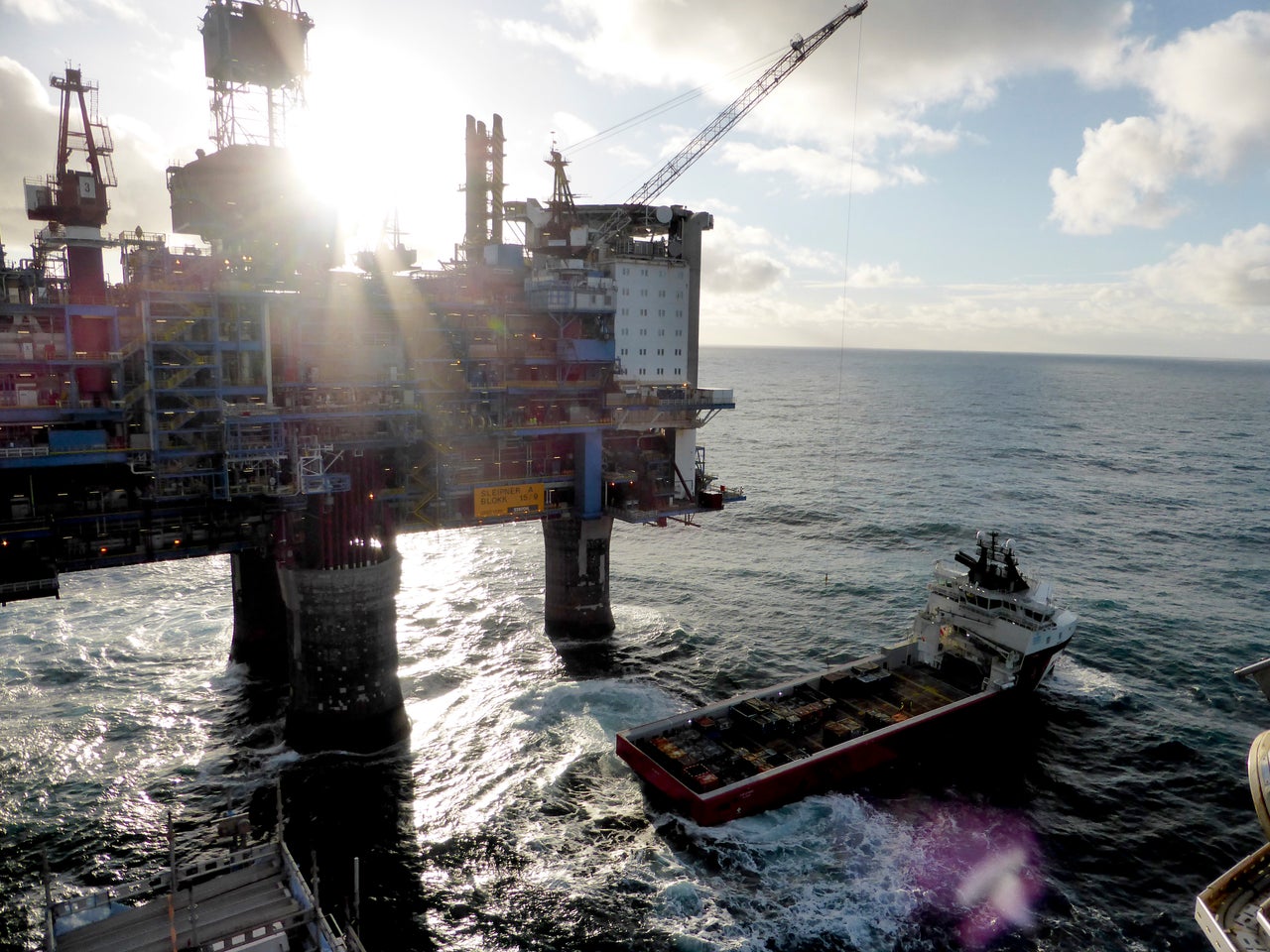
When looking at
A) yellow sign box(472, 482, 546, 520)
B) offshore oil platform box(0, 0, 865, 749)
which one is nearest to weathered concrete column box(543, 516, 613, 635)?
offshore oil platform box(0, 0, 865, 749)

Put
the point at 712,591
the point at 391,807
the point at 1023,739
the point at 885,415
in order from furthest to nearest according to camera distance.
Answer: the point at 885,415, the point at 712,591, the point at 1023,739, the point at 391,807

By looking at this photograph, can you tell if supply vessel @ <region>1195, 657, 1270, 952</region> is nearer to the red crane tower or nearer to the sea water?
the sea water

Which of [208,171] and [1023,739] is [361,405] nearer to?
[208,171]

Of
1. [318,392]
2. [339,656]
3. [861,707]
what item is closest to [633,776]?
[861,707]

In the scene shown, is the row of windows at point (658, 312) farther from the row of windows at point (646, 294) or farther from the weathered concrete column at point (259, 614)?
the weathered concrete column at point (259, 614)

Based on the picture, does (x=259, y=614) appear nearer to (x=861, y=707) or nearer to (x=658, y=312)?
(x=658, y=312)

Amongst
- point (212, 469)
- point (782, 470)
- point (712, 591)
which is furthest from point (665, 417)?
point (782, 470)
